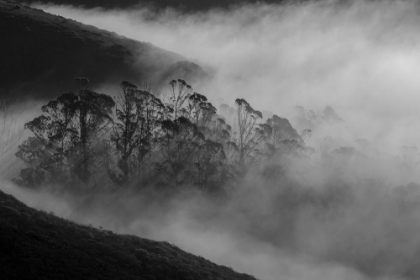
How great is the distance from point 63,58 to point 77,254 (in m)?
90.3

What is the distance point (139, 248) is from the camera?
35.6 metres

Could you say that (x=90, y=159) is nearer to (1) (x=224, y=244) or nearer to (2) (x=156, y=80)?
(1) (x=224, y=244)

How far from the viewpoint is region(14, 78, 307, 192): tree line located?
68.2m

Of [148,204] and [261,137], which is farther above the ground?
[261,137]

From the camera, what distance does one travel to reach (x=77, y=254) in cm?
2880

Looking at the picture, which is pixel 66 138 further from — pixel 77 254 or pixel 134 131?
pixel 77 254

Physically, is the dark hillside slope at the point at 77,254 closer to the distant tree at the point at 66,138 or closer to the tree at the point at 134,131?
the distant tree at the point at 66,138

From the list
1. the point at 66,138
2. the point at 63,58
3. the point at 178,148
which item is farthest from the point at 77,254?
the point at 63,58

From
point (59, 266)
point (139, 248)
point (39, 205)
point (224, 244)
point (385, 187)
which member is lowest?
point (59, 266)

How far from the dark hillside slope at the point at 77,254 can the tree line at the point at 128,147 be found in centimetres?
3046

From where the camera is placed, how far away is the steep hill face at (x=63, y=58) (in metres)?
100

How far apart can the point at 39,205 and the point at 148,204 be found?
18279 mm

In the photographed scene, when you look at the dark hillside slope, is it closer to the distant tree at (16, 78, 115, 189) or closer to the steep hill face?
the distant tree at (16, 78, 115, 189)

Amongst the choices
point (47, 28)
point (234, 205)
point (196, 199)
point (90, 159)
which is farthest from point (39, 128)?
point (47, 28)
